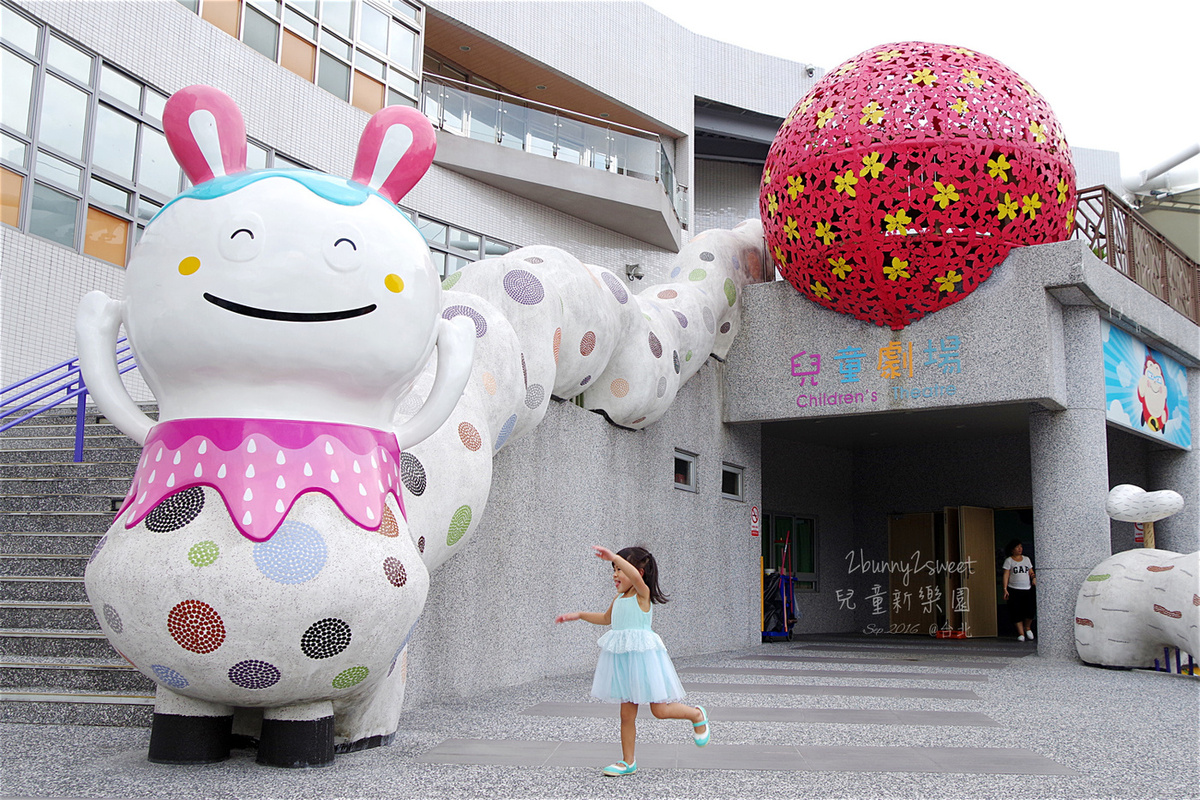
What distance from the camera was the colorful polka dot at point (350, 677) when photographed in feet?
13.9

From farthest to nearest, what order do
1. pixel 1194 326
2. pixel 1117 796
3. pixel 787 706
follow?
pixel 1194 326 → pixel 787 706 → pixel 1117 796

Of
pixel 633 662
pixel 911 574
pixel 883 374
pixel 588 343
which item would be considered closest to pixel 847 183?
pixel 883 374

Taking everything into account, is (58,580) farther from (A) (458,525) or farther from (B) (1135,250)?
(B) (1135,250)

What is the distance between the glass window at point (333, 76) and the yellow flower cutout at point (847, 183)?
8.73m

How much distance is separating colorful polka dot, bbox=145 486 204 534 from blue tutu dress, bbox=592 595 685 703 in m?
1.85

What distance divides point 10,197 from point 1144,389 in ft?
40.3

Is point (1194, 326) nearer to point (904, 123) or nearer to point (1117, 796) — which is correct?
point (904, 123)

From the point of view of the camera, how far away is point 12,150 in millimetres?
10281

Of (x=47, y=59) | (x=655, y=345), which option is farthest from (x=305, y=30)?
(x=655, y=345)

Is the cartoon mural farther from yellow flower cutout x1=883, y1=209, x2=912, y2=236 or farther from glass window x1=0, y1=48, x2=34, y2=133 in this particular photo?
glass window x1=0, y1=48, x2=34, y2=133

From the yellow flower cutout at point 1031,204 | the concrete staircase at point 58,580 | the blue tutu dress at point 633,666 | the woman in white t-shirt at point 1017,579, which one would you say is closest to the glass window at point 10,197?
the concrete staircase at point 58,580

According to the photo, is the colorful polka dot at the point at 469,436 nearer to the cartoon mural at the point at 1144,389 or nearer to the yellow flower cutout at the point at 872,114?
the yellow flower cutout at the point at 872,114

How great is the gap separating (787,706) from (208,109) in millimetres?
4992

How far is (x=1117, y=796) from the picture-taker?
4.03 metres
